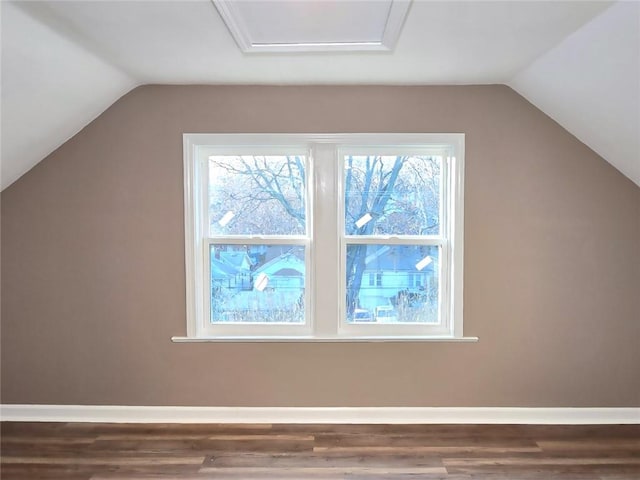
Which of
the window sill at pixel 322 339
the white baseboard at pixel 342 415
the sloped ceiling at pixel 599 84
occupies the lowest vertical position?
the white baseboard at pixel 342 415

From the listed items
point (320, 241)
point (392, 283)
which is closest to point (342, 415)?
point (392, 283)

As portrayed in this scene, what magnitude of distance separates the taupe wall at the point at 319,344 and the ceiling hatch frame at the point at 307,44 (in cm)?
54

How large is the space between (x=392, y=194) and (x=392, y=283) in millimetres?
584

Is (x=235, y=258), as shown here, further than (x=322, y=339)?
Yes

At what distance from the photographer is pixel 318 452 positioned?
2.44 m

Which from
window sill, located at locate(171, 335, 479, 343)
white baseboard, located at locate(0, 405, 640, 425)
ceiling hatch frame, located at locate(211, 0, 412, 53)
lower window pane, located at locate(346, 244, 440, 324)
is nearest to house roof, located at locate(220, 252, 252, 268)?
window sill, located at locate(171, 335, 479, 343)

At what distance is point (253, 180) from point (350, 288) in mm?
954

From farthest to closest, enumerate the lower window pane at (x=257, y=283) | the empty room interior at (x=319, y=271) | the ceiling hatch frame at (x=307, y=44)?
1. the lower window pane at (x=257, y=283)
2. the empty room interior at (x=319, y=271)
3. the ceiling hatch frame at (x=307, y=44)

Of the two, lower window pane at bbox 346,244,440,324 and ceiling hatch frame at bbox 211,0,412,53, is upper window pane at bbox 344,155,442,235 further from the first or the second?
ceiling hatch frame at bbox 211,0,412,53

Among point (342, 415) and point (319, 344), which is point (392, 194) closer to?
point (319, 344)

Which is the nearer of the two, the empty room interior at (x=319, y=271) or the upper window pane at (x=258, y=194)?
the empty room interior at (x=319, y=271)

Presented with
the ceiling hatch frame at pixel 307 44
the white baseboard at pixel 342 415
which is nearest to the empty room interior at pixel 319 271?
the white baseboard at pixel 342 415

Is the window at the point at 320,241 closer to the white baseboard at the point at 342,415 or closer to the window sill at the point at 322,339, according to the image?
the window sill at the point at 322,339

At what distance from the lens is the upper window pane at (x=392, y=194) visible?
2.78 metres
